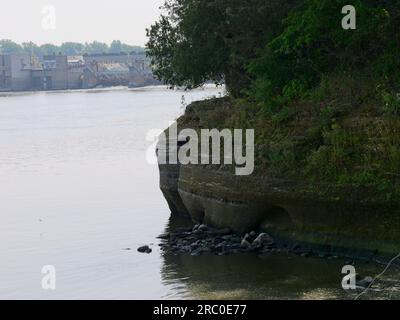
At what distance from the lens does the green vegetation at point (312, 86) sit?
25.7 meters

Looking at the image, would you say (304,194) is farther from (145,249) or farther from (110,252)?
(110,252)

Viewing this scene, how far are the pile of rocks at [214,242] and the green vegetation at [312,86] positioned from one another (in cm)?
190

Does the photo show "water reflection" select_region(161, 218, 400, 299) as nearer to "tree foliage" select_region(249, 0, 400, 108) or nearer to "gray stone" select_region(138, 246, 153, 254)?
"gray stone" select_region(138, 246, 153, 254)

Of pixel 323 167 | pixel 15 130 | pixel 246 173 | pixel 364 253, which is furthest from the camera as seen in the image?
pixel 15 130

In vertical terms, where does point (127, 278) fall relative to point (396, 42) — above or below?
below

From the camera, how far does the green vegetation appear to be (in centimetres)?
2566

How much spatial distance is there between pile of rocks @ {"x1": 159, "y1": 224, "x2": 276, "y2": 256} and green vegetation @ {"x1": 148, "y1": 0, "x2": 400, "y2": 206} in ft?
6.25

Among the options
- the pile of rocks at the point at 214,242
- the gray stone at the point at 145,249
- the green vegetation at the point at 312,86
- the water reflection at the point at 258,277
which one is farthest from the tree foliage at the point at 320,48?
the water reflection at the point at 258,277

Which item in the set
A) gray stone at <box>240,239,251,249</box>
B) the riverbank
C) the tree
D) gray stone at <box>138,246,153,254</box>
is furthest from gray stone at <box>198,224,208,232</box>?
the tree
